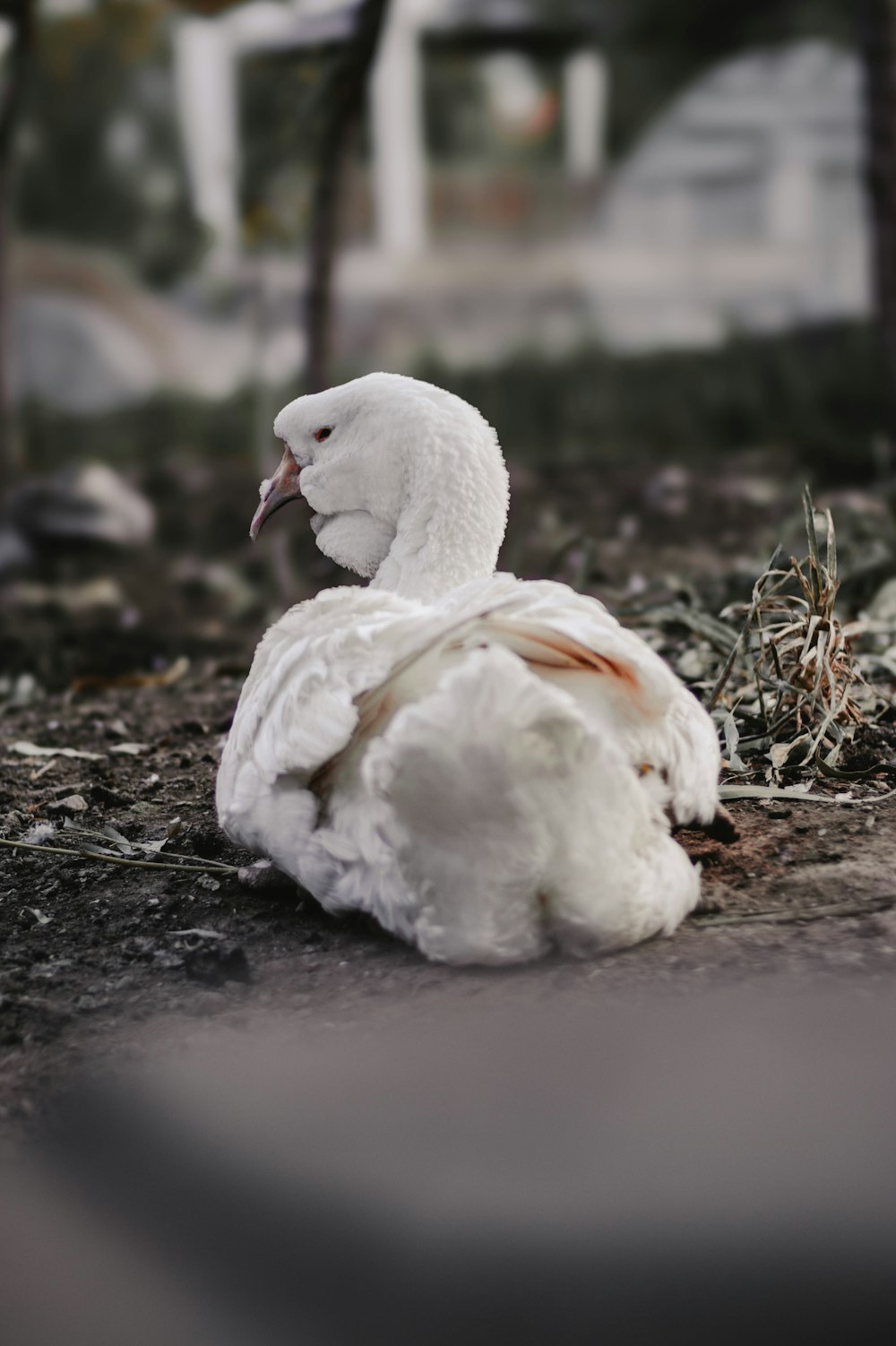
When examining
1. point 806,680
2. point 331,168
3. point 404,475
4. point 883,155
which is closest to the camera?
point 404,475

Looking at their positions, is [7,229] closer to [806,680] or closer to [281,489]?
[281,489]

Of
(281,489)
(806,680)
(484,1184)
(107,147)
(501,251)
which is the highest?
(107,147)

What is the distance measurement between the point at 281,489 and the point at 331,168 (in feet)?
13.1

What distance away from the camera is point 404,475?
7.79ft

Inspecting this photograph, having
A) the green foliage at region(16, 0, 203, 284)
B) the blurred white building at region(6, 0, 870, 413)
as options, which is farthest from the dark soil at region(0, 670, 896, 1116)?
the green foliage at region(16, 0, 203, 284)

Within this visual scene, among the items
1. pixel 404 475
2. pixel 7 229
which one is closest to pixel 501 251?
pixel 7 229

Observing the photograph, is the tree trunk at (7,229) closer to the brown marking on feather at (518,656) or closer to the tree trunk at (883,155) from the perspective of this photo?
the tree trunk at (883,155)

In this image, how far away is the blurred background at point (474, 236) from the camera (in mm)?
8328

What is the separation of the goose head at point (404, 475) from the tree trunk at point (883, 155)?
3.98m

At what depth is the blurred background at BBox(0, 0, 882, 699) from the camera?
8.33m

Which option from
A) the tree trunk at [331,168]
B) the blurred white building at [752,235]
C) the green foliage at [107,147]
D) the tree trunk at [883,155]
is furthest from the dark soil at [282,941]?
the green foliage at [107,147]

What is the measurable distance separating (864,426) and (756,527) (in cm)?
261

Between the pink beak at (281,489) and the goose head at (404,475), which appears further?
the pink beak at (281,489)

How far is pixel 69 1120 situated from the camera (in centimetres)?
173
